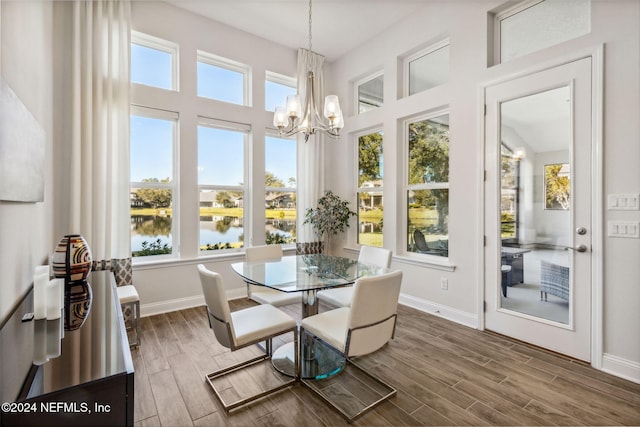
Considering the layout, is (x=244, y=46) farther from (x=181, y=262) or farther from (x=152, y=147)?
(x=181, y=262)

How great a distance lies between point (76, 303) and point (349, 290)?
2.14m

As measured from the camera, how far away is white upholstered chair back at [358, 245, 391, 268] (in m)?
3.00

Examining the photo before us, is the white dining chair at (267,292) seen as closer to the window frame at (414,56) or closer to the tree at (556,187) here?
the tree at (556,187)

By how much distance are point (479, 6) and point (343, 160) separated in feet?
8.41

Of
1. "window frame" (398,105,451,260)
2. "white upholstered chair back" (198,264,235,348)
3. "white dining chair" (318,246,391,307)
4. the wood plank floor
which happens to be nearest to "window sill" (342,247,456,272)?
"window frame" (398,105,451,260)

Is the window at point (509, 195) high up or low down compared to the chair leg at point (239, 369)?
up

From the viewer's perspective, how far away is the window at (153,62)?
356cm

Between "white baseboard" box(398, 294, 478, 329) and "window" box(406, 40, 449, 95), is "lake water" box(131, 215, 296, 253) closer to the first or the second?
"white baseboard" box(398, 294, 478, 329)

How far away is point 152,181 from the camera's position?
367 cm

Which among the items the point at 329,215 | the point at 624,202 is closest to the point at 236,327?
the point at 329,215

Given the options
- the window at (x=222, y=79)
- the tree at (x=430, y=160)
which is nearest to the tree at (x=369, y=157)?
the tree at (x=430, y=160)

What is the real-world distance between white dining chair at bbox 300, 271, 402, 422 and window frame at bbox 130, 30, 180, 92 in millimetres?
3462

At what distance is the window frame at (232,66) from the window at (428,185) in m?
2.37

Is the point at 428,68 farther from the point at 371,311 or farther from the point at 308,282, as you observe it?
the point at 371,311
